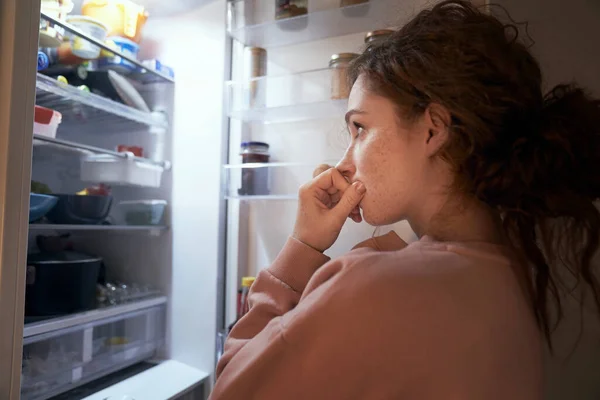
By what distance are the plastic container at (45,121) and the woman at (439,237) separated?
2.33 feet

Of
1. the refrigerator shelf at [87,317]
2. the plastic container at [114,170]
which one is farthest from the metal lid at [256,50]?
the refrigerator shelf at [87,317]

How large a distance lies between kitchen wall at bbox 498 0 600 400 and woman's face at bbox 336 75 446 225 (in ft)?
1.46

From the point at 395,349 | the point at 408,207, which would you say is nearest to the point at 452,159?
the point at 408,207

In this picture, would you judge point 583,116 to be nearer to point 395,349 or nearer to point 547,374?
point 395,349

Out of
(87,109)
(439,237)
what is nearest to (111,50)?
(87,109)

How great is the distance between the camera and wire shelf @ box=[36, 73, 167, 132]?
107cm

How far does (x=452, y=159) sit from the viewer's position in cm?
63

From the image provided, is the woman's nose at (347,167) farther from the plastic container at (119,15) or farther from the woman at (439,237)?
the plastic container at (119,15)

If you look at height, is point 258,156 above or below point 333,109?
below

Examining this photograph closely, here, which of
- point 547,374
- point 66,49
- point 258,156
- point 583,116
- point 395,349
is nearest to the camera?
point 395,349

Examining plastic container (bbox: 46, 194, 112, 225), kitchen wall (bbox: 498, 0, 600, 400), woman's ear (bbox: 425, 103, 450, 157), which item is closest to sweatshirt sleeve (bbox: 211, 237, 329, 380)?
woman's ear (bbox: 425, 103, 450, 157)

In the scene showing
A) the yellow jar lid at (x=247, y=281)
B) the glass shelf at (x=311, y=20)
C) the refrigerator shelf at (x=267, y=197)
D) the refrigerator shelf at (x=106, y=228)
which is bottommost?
the yellow jar lid at (x=247, y=281)

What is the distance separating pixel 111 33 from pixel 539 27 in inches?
46.1

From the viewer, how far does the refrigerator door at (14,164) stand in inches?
26.3
